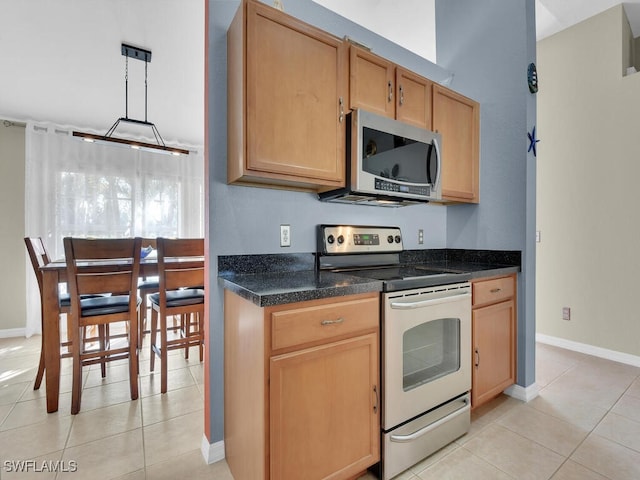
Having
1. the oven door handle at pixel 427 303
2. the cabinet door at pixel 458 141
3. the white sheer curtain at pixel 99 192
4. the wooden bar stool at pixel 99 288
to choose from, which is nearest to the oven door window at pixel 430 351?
the oven door handle at pixel 427 303

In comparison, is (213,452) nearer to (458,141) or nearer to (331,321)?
(331,321)

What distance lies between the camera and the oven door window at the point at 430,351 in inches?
58.2

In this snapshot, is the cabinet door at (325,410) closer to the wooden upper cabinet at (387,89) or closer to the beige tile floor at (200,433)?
the beige tile floor at (200,433)

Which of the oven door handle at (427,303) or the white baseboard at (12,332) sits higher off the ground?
the oven door handle at (427,303)

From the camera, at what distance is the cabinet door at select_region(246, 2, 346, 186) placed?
1358 millimetres

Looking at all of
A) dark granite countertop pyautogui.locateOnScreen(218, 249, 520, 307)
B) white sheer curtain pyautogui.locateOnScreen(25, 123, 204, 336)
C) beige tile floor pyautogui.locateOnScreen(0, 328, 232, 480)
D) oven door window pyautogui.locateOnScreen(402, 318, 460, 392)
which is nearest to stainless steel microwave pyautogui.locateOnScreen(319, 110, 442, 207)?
dark granite countertop pyautogui.locateOnScreen(218, 249, 520, 307)

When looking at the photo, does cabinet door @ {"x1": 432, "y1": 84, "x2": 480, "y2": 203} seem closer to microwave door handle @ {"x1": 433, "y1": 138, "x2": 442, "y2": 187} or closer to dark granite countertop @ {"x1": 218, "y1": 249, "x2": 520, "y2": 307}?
microwave door handle @ {"x1": 433, "y1": 138, "x2": 442, "y2": 187}

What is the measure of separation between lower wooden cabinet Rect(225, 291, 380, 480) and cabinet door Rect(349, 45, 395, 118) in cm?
108

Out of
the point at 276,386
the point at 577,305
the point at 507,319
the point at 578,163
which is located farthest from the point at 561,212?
the point at 276,386

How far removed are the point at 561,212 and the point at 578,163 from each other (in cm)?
48

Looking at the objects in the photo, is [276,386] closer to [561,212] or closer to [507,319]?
[507,319]

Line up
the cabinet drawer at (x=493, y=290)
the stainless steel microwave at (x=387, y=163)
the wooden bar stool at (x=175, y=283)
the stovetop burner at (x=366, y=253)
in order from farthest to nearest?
the wooden bar stool at (x=175, y=283)
the cabinet drawer at (x=493, y=290)
the stovetop burner at (x=366, y=253)
the stainless steel microwave at (x=387, y=163)

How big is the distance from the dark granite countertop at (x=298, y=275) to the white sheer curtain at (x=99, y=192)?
340 cm

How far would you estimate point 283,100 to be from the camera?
1428 millimetres
